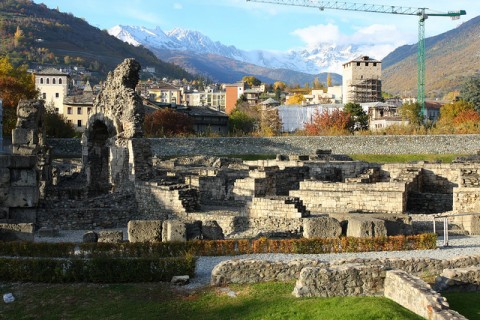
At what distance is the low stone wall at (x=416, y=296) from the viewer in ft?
35.4

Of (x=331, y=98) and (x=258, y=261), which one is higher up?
(x=331, y=98)

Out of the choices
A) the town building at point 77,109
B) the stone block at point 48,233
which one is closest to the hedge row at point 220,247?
the stone block at point 48,233

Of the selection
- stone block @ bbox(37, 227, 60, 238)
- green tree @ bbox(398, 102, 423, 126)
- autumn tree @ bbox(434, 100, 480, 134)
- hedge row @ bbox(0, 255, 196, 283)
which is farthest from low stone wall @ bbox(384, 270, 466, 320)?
green tree @ bbox(398, 102, 423, 126)

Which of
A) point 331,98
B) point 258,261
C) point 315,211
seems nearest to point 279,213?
point 315,211

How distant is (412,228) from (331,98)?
419 ft

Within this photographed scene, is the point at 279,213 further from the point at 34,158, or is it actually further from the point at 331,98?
the point at 331,98

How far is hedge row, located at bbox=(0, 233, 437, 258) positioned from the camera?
54.0 feet

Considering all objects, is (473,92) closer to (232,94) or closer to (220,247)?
(232,94)

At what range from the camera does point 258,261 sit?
14453mm

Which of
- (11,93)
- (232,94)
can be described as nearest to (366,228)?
(11,93)

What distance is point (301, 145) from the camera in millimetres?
64375

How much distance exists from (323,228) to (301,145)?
46.6 m

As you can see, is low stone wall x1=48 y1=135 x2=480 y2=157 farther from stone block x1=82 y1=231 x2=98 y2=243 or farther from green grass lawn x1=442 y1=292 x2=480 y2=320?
green grass lawn x1=442 y1=292 x2=480 y2=320

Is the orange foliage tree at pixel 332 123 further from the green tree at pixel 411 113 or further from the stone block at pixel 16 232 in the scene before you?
the stone block at pixel 16 232
